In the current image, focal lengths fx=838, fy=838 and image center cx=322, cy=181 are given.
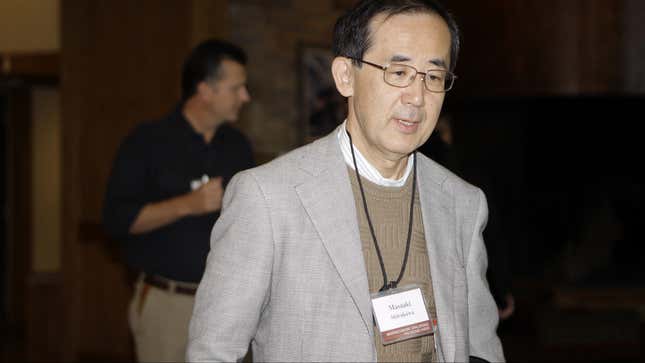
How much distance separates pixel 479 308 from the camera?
1.77 metres

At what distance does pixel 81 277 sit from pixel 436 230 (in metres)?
4.11

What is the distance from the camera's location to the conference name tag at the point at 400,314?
1.54 metres

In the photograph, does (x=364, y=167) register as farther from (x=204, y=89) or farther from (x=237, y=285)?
(x=204, y=89)

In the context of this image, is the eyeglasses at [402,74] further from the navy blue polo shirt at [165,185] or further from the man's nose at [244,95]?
the man's nose at [244,95]

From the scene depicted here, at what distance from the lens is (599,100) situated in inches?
274

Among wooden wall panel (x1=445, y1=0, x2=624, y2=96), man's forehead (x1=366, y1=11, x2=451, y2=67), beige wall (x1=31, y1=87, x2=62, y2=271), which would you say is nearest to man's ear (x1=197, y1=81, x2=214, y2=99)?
man's forehead (x1=366, y1=11, x2=451, y2=67)

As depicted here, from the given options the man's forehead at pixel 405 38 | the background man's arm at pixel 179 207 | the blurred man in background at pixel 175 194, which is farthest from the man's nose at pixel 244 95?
the man's forehead at pixel 405 38

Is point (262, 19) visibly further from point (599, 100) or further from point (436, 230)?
point (436, 230)

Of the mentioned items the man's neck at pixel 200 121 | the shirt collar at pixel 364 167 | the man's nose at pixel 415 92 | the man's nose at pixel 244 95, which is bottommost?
the shirt collar at pixel 364 167

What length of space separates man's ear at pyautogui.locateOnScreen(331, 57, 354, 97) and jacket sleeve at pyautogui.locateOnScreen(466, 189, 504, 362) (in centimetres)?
40

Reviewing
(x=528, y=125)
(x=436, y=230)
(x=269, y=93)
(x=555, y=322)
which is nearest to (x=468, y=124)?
(x=528, y=125)

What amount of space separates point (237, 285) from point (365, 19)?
0.56 m

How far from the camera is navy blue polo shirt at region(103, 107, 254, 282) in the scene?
284 centimetres

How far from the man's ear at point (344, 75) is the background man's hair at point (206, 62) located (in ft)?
4.85
